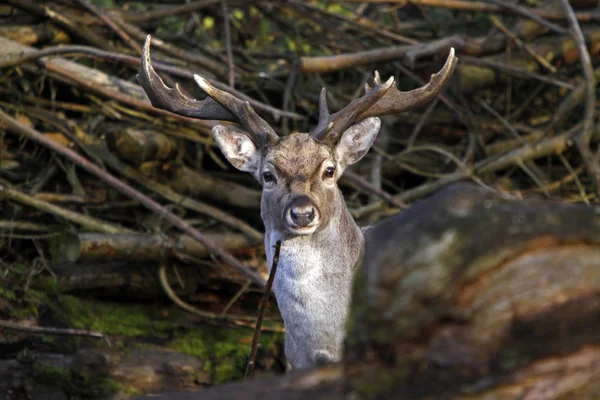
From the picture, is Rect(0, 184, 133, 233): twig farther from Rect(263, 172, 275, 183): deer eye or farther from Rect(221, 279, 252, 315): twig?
Rect(263, 172, 275, 183): deer eye

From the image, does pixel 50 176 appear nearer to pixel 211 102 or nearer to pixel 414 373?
pixel 211 102

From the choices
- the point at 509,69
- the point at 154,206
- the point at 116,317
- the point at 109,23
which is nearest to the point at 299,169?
the point at 154,206

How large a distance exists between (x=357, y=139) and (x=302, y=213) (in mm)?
1006

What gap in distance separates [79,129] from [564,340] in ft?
20.5

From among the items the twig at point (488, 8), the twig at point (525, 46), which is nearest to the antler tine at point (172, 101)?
the twig at point (488, 8)

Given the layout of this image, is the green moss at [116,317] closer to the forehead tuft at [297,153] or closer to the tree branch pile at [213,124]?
the tree branch pile at [213,124]

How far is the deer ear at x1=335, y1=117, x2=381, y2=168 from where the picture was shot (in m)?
5.54

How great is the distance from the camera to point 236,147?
5.68 metres

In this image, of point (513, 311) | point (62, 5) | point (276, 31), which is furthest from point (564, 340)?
point (276, 31)

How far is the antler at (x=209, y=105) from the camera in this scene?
527 centimetres

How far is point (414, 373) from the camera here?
2.22 metres

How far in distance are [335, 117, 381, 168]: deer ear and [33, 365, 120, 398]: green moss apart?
2363mm

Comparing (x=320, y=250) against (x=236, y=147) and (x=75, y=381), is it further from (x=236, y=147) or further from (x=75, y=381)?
(x=75, y=381)

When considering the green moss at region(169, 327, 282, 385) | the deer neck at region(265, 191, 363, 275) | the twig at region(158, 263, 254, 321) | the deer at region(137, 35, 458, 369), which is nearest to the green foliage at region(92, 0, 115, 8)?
the twig at region(158, 263, 254, 321)
